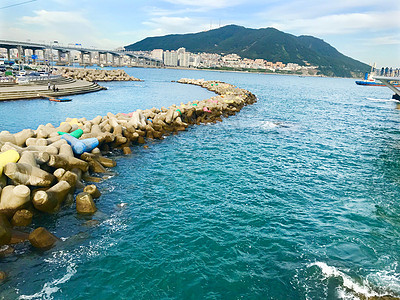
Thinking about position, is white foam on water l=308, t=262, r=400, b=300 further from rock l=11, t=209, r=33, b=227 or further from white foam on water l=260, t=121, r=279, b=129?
white foam on water l=260, t=121, r=279, b=129

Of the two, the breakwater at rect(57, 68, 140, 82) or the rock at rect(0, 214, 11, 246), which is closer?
the rock at rect(0, 214, 11, 246)

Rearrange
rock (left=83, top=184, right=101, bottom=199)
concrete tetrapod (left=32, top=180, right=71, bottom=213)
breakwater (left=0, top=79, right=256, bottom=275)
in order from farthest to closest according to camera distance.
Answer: rock (left=83, top=184, right=101, bottom=199), concrete tetrapod (left=32, top=180, right=71, bottom=213), breakwater (left=0, top=79, right=256, bottom=275)

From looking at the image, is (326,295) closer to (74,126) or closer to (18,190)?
(18,190)

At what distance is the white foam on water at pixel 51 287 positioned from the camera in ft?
26.3

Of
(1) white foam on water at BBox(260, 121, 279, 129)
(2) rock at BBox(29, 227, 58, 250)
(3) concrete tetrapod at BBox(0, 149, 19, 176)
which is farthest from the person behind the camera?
(1) white foam on water at BBox(260, 121, 279, 129)

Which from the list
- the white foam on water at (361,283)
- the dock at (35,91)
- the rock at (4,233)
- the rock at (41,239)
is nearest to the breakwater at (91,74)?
the dock at (35,91)

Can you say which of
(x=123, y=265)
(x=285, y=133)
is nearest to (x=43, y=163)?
(x=123, y=265)

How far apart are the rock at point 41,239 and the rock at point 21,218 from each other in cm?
127

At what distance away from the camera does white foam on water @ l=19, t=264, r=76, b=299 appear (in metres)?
8.02

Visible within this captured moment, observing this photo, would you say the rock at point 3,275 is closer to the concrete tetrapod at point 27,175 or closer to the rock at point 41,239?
the rock at point 41,239

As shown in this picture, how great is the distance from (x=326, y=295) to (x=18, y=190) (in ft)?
39.2


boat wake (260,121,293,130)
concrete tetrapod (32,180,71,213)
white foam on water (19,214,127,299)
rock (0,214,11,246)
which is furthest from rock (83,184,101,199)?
boat wake (260,121,293,130)

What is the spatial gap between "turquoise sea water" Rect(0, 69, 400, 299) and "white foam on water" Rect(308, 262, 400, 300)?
4 centimetres

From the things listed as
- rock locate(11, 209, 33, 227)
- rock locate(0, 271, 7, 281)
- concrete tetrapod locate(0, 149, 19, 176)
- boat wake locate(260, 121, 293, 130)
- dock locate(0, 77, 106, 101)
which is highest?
dock locate(0, 77, 106, 101)
